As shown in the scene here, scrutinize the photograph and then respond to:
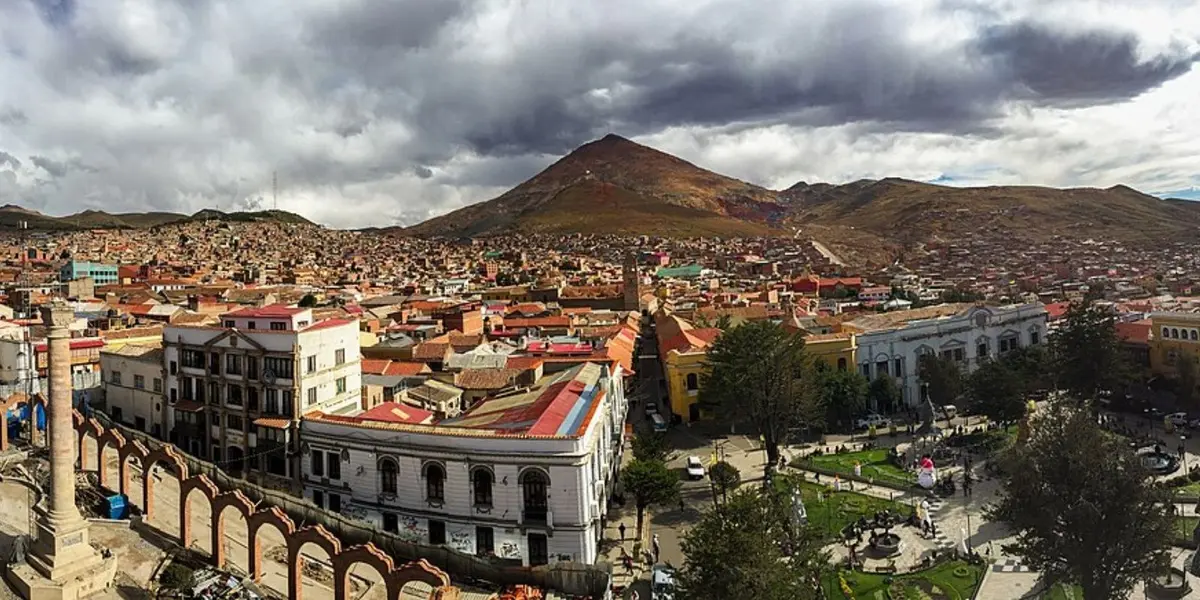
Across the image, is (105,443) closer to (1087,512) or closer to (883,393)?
(1087,512)

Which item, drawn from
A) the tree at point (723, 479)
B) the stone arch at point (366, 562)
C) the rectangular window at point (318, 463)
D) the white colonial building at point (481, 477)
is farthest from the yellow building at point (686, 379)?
the stone arch at point (366, 562)

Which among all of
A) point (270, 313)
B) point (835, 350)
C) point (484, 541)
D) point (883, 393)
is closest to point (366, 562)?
point (484, 541)

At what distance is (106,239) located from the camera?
462 feet

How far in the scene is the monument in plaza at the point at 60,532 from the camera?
1593 centimetres

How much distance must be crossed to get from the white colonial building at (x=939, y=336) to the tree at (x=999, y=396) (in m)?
5.80

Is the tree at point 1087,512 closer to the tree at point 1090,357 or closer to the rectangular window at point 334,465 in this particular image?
the tree at point 1090,357

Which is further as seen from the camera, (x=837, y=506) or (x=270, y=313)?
(x=270, y=313)

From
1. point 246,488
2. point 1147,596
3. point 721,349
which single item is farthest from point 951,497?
point 246,488

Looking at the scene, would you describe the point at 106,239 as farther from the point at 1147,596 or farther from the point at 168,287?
the point at 1147,596

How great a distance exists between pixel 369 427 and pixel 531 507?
522 centimetres

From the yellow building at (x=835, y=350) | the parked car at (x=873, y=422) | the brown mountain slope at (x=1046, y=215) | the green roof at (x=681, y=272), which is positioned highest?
the brown mountain slope at (x=1046, y=215)

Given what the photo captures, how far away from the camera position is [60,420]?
56.1 ft

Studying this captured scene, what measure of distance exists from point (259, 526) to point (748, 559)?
34.9 ft

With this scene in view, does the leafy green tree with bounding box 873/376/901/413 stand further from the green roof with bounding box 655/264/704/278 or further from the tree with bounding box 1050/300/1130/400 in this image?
the green roof with bounding box 655/264/704/278
